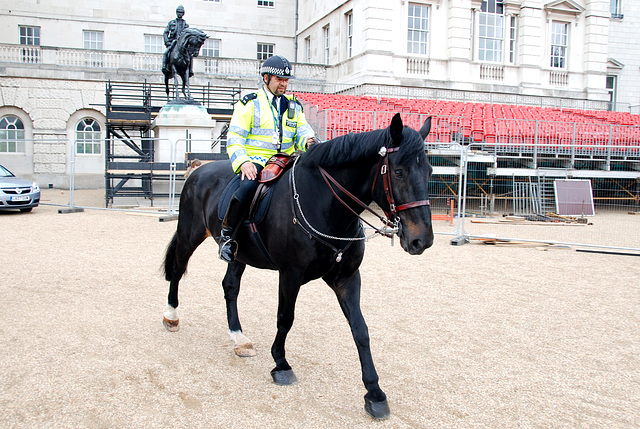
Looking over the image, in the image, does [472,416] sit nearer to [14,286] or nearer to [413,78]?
[14,286]

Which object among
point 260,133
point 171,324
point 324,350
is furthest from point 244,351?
point 260,133

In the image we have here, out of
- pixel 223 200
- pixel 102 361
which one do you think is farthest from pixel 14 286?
pixel 223 200

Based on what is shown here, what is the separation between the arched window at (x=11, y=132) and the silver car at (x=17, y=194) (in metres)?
12.3

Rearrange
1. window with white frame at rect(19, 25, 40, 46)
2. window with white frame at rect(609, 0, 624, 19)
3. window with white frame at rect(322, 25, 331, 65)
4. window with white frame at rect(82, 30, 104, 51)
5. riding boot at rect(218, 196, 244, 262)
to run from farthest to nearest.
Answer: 1. window with white frame at rect(609, 0, 624, 19)
2. window with white frame at rect(82, 30, 104, 51)
3. window with white frame at rect(19, 25, 40, 46)
4. window with white frame at rect(322, 25, 331, 65)
5. riding boot at rect(218, 196, 244, 262)

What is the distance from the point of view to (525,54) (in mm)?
27125

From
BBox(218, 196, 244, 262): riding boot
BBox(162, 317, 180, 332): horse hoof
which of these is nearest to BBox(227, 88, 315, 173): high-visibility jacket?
BBox(218, 196, 244, 262): riding boot

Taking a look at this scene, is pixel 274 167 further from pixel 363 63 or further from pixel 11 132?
pixel 11 132

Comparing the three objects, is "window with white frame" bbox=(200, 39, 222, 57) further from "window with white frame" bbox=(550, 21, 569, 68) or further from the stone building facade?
"window with white frame" bbox=(550, 21, 569, 68)

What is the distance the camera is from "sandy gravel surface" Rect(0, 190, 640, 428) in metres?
3.49

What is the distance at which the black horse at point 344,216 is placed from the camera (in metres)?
3.28

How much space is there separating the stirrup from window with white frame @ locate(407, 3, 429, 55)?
23526 mm

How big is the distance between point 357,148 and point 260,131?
1046 mm

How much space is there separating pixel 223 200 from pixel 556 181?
14264mm

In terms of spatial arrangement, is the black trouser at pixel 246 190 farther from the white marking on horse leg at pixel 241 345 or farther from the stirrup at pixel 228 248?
the white marking on horse leg at pixel 241 345
